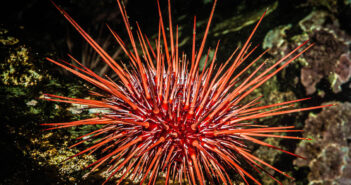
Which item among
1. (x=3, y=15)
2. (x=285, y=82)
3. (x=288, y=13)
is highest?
(x=288, y=13)

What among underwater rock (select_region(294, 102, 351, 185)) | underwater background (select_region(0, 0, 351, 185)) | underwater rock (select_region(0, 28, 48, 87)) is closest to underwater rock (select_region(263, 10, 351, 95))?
underwater background (select_region(0, 0, 351, 185))

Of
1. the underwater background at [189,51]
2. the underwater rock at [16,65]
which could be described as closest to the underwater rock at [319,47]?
the underwater background at [189,51]

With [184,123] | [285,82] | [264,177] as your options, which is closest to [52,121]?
[184,123]

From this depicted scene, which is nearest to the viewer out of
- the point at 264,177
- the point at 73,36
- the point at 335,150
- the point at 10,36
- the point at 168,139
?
the point at 168,139

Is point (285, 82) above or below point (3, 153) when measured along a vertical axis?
above

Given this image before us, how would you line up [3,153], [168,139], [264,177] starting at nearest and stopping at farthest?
1. [3,153]
2. [168,139]
3. [264,177]

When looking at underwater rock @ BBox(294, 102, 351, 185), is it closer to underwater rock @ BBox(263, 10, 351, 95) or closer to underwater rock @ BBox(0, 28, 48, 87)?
underwater rock @ BBox(263, 10, 351, 95)

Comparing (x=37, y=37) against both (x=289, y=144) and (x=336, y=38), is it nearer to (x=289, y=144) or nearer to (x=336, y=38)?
(x=289, y=144)
